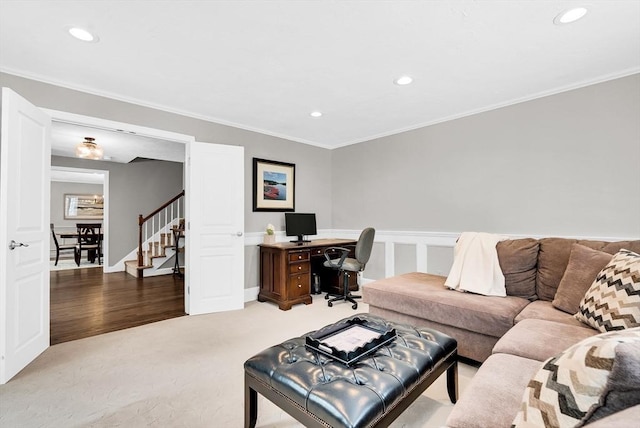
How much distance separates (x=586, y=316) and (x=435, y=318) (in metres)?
0.97

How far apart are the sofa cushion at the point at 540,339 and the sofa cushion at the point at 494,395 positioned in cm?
9

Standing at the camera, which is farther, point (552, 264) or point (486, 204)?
point (486, 204)

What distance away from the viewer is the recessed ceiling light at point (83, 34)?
2.06 m

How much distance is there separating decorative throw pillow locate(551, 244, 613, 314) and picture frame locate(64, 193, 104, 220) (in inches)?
466

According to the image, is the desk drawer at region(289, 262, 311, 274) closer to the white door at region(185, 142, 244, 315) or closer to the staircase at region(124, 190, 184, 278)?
the white door at region(185, 142, 244, 315)

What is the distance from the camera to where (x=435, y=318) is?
246 cm

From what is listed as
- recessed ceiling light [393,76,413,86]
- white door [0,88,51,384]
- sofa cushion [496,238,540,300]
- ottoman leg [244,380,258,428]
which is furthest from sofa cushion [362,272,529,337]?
white door [0,88,51,384]

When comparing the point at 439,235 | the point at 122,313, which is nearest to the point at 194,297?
the point at 122,313

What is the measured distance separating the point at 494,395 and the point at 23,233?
131 inches

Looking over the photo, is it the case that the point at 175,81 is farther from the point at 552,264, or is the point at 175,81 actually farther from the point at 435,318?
the point at 552,264

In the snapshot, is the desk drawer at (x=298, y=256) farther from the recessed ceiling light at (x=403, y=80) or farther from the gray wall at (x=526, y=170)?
the recessed ceiling light at (x=403, y=80)

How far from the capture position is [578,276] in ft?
6.94

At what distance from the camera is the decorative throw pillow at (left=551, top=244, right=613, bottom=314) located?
204 centimetres

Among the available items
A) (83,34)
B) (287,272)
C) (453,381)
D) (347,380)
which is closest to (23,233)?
(83,34)
